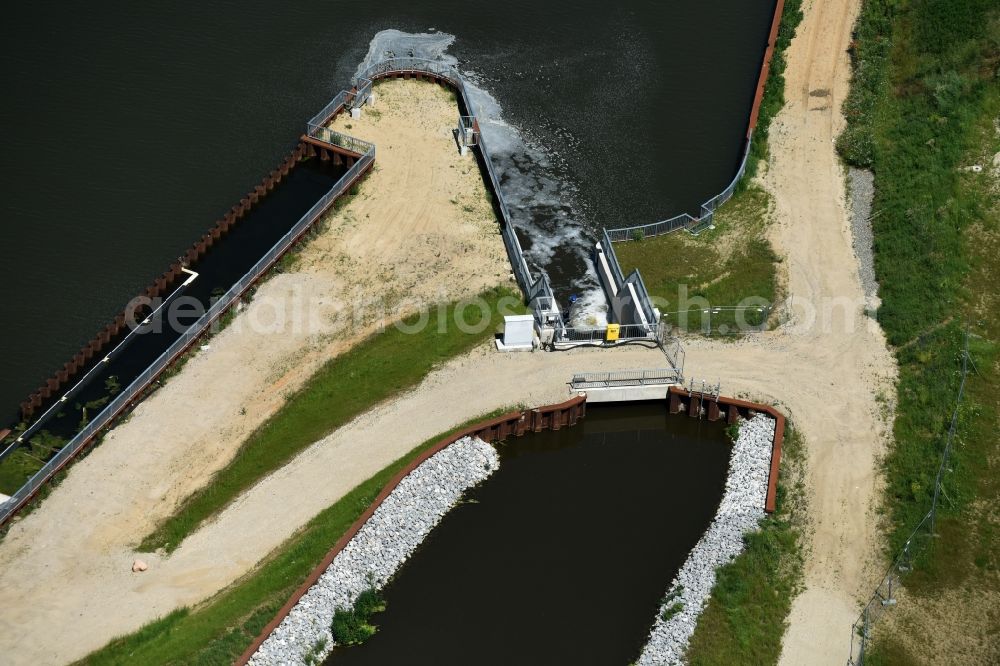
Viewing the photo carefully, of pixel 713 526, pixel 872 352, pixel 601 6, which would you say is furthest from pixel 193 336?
pixel 601 6

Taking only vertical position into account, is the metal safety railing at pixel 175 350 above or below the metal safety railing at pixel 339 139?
below

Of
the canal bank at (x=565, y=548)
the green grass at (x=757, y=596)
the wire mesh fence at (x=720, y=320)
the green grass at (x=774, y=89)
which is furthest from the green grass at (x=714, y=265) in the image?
the green grass at (x=757, y=596)

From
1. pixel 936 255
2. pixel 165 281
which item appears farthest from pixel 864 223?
pixel 165 281

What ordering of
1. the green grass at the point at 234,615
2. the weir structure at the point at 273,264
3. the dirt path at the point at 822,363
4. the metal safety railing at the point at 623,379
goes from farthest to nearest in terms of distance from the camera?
the metal safety railing at the point at 623,379 < the weir structure at the point at 273,264 < the dirt path at the point at 822,363 < the green grass at the point at 234,615

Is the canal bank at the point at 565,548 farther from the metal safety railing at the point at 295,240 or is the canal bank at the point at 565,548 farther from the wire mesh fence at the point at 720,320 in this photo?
the metal safety railing at the point at 295,240

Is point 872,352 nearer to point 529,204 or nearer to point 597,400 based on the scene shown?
point 597,400

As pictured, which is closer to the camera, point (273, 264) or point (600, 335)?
point (600, 335)

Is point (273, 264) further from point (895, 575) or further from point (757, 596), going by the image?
point (895, 575)
